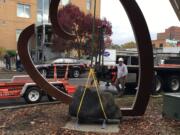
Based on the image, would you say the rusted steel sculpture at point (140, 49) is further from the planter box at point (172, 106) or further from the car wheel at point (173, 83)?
the car wheel at point (173, 83)

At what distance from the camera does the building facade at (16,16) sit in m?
50.2

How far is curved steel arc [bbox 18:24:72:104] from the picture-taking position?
11.8 metres

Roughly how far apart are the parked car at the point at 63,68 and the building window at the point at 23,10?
2094 centimetres

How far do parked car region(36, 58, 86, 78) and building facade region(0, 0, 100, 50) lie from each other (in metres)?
17.0

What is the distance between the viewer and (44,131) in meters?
9.12

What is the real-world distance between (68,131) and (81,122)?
849mm

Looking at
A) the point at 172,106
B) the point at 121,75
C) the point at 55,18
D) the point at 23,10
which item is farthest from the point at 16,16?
the point at 172,106

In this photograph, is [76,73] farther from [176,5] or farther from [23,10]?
[23,10]

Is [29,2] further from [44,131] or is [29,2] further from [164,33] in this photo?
[164,33]

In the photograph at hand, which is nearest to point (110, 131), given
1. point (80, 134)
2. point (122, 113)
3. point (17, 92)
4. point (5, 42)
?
point (80, 134)

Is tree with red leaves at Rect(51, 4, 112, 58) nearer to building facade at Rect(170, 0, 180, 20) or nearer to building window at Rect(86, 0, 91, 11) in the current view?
building window at Rect(86, 0, 91, 11)

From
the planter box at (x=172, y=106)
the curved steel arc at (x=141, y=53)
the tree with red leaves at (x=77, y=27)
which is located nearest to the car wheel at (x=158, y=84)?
the planter box at (x=172, y=106)

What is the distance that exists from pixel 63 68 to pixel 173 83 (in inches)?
477

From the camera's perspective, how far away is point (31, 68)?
1202 cm
